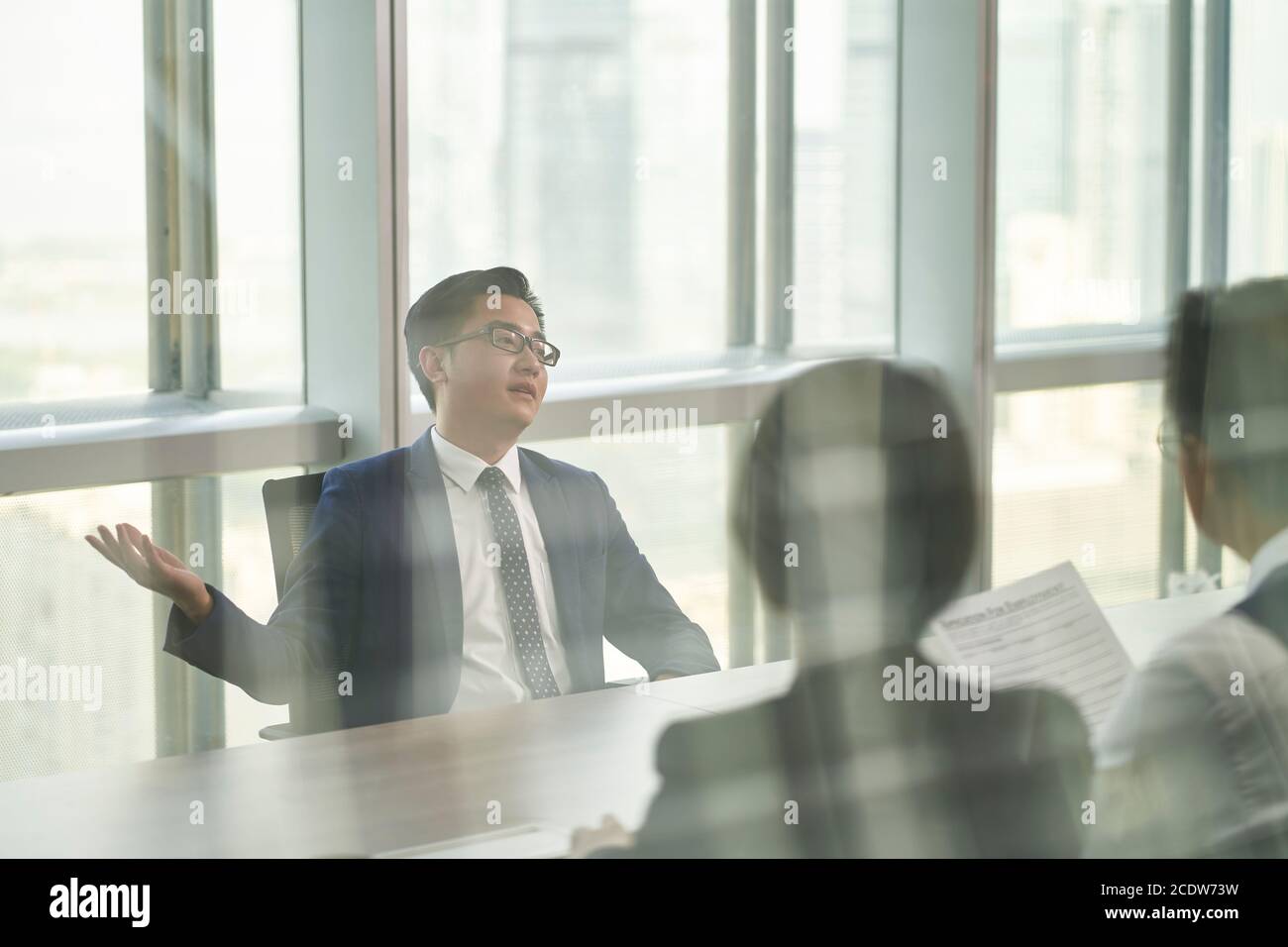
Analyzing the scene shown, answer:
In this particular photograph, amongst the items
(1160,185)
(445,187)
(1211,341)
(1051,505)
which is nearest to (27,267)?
(445,187)

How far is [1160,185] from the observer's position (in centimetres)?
285

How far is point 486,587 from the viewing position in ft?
4.30

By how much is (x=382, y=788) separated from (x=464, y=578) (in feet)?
2.51

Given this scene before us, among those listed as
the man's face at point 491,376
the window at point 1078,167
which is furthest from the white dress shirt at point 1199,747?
the window at point 1078,167

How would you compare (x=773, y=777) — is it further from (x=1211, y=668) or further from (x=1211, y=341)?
(x=1211, y=341)

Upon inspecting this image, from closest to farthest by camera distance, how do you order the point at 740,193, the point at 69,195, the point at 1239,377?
the point at 1239,377, the point at 69,195, the point at 740,193

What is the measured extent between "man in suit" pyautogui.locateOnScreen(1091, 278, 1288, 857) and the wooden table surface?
5.7 inches

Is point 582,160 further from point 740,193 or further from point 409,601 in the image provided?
point 409,601

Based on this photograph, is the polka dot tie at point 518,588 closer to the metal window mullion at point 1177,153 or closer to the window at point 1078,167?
the metal window mullion at point 1177,153

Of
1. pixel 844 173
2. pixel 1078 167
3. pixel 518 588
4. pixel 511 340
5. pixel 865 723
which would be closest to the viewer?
pixel 865 723

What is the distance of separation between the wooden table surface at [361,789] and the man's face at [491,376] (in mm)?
667

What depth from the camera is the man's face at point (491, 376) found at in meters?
1.39

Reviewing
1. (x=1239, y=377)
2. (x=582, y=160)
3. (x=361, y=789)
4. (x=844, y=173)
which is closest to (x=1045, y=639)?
(x=1239, y=377)
